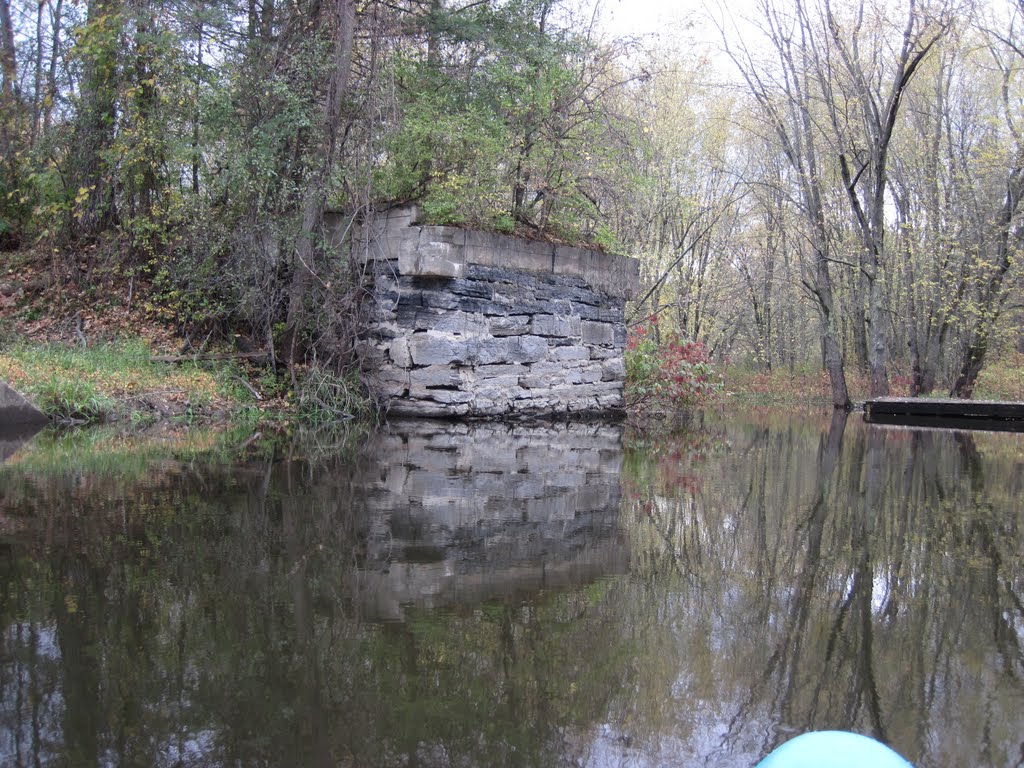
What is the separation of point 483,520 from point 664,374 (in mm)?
9365

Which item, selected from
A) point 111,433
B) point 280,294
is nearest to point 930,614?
point 111,433

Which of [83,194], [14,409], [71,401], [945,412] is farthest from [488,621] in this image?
[945,412]

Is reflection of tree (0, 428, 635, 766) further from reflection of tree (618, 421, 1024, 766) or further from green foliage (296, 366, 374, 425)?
green foliage (296, 366, 374, 425)

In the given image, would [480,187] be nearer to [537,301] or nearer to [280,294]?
[537,301]

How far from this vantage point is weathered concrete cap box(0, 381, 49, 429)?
7.49 m

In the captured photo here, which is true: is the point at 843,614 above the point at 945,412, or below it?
below

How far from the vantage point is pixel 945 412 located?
13.4 m

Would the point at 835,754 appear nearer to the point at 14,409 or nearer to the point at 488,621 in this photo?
the point at 488,621

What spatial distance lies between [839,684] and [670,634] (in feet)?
1.65

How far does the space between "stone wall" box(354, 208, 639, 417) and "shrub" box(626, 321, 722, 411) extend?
85.0 inches

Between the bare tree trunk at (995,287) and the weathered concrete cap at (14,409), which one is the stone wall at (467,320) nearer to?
the weathered concrete cap at (14,409)

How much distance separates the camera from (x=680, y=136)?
63.8 feet

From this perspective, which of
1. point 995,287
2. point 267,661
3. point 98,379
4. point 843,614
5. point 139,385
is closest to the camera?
point 267,661

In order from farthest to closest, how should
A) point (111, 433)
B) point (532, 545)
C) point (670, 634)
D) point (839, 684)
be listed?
point (111, 433), point (532, 545), point (670, 634), point (839, 684)
